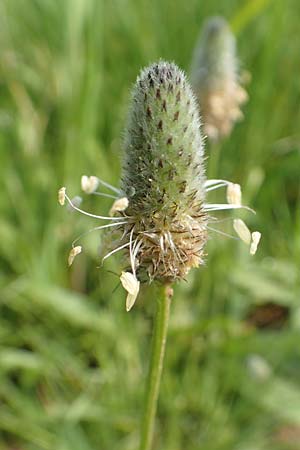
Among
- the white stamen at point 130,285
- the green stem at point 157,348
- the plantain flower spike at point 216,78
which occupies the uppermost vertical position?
the plantain flower spike at point 216,78

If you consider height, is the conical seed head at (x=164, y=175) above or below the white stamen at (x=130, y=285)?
above

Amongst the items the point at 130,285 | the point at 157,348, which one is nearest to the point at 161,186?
the point at 130,285

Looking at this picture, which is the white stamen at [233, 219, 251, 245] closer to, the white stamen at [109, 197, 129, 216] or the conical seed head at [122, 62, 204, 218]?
the conical seed head at [122, 62, 204, 218]

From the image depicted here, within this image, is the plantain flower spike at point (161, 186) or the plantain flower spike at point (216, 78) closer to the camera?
the plantain flower spike at point (161, 186)

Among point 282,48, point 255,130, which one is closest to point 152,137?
point 255,130

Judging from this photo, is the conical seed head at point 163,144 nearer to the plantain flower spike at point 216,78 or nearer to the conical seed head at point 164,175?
the conical seed head at point 164,175

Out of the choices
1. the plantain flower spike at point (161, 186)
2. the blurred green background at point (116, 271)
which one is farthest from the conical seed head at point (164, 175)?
the blurred green background at point (116, 271)
